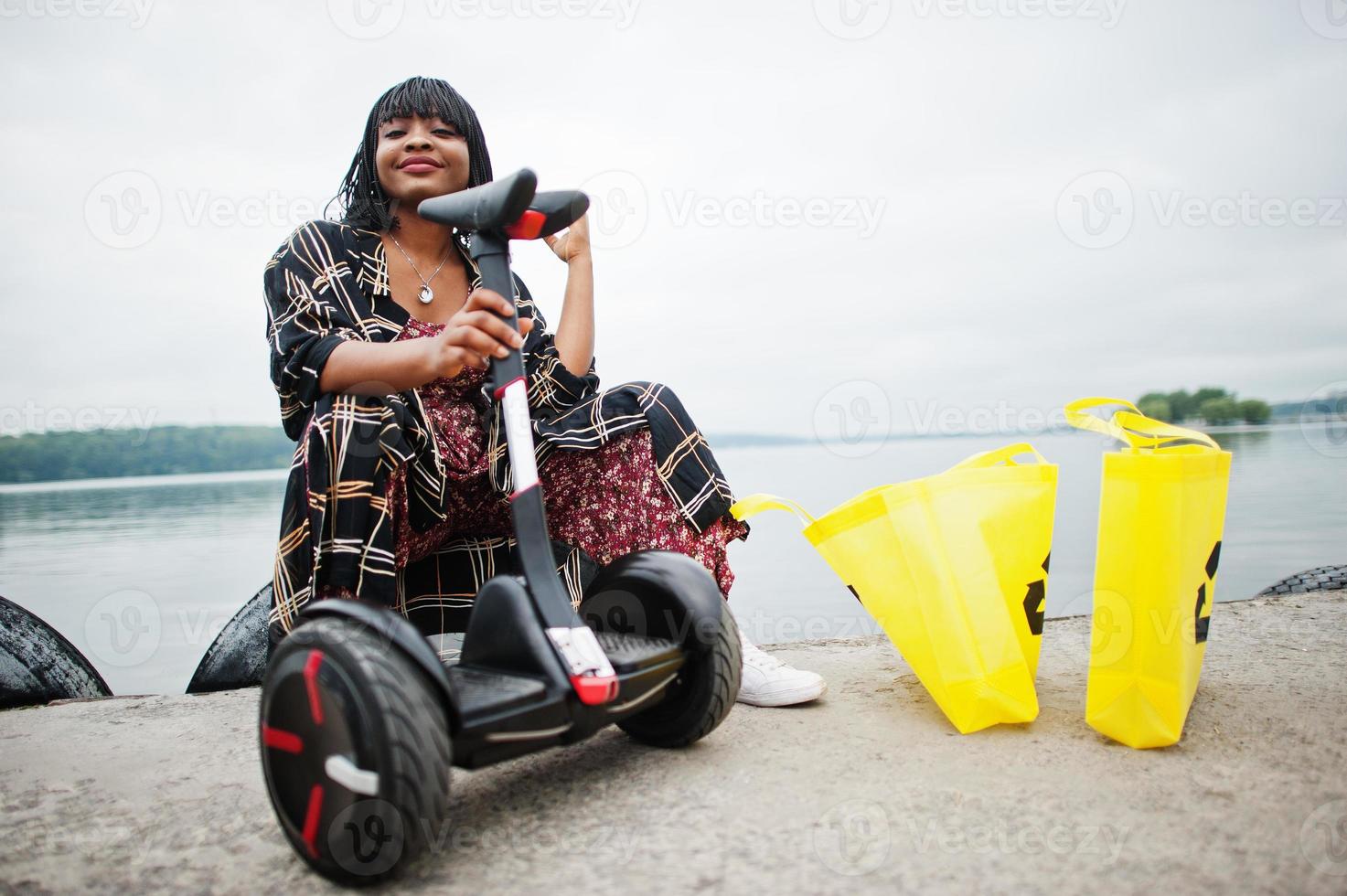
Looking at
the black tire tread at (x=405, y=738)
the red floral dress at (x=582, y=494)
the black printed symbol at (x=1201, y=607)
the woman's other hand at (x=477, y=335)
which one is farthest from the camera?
the red floral dress at (x=582, y=494)

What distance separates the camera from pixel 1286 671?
6.16 ft

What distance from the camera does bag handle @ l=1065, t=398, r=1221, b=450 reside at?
4.89 ft

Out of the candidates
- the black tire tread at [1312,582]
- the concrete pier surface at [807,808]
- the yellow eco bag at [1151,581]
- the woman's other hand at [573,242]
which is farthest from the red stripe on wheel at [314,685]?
the black tire tread at [1312,582]

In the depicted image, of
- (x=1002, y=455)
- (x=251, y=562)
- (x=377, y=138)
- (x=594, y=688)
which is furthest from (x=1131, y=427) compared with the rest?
(x=251, y=562)

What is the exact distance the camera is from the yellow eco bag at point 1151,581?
4.53 feet

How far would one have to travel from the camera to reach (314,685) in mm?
1048

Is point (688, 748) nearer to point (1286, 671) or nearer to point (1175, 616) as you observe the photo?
point (1175, 616)

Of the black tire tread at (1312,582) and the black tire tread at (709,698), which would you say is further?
the black tire tread at (1312,582)

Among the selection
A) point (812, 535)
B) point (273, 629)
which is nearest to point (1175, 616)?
point (812, 535)

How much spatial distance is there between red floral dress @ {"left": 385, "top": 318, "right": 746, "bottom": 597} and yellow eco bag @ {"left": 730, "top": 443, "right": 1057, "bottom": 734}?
1.01ft

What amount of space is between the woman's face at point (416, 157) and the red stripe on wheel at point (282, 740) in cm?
123

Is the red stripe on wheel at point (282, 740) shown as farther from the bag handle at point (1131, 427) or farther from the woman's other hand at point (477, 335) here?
the bag handle at point (1131, 427)

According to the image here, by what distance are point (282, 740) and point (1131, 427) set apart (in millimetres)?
1505

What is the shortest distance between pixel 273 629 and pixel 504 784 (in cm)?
54
